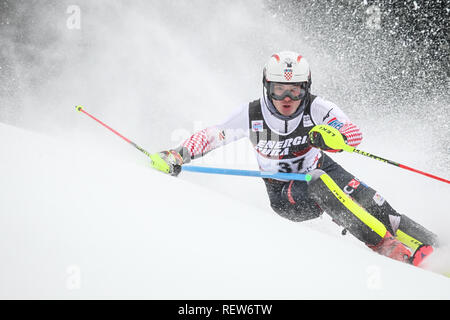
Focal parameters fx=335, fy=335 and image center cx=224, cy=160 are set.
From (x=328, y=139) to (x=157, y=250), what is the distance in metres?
1.68

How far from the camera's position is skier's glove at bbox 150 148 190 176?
2730mm

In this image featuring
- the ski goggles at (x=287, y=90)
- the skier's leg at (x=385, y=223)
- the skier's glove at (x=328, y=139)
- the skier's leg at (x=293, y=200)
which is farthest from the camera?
the skier's leg at (x=293, y=200)

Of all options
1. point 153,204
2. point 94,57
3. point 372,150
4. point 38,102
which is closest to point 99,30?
point 94,57

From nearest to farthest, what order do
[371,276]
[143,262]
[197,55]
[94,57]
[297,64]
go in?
1. [143,262]
2. [371,276]
3. [297,64]
4. [197,55]
5. [94,57]

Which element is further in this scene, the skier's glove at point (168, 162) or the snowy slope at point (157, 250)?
the skier's glove at point (168, 162)

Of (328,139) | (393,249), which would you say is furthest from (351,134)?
(393,249)

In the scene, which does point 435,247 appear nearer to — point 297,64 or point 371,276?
point 371,276

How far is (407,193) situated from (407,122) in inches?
108

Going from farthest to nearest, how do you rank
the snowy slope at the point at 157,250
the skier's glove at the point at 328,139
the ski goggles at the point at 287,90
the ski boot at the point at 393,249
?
1. the ski goggles at the point at 287,90
2. the skier's glove at the point at 328,139
3. the ski boot at the point at 393,249
4. the snowy slope at the point at 157,250

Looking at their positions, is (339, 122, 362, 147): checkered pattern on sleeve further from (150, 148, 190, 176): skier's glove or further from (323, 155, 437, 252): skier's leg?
(150, 148, 190, 176): skier's glove

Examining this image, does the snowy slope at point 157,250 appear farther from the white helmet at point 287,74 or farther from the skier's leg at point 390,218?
the white helmet at point 287,74

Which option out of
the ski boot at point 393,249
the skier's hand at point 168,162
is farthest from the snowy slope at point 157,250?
the skier's hand at point 168,162

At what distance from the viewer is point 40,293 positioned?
1030 mm

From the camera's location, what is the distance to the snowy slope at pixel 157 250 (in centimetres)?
111
